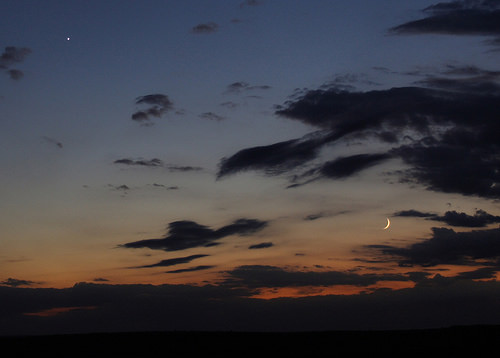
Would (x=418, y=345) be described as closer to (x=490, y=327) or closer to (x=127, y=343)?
(x=490, y=327)

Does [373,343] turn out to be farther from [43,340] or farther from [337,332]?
[43,340]

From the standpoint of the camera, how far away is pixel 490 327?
84562mm

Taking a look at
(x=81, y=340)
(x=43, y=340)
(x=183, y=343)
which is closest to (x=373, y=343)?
(x=183, y=343)

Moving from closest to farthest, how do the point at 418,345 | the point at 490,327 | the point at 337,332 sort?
the point at 418,345 < the point at 490,327 < the point at 337,332

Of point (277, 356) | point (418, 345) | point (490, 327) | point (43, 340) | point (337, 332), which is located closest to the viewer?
point (277, 356)

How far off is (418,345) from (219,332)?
111 ft

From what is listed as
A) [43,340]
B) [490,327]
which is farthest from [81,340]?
[490,327]

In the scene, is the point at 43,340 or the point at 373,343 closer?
the point at 373,343

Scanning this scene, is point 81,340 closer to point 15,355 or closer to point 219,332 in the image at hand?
point 15,355

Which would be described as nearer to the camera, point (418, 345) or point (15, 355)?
point (15, 355)

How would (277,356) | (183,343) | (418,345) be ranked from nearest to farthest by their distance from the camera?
(277,356)
(418,345)
(183,343)

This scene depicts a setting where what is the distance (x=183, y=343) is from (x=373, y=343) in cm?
2316

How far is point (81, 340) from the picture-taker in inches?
→ 2940

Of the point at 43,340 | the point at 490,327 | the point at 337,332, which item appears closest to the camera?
the point at 43,340
